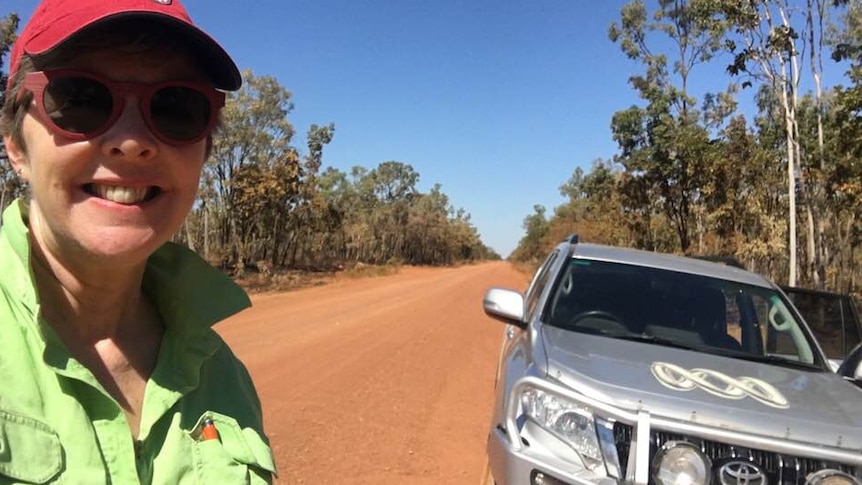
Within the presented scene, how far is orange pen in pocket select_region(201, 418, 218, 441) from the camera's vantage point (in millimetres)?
1302

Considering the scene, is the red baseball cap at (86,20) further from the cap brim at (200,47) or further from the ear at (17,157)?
the ear at (17,157)

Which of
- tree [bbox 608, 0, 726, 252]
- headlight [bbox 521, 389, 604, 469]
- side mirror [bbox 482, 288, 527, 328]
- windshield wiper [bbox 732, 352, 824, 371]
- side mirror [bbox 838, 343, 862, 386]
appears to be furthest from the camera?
tree [bbox 608, 0, 726, 252]

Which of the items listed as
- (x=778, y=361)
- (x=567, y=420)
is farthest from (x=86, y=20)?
(x=778, y=361)

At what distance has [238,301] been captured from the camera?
158 cm

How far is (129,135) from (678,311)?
3780 mm

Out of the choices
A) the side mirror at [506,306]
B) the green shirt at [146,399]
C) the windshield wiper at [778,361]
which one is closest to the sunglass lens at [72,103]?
the green shirt at [146,399]

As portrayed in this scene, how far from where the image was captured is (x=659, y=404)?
2584 mm

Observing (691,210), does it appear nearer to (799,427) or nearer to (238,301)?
(799,427)

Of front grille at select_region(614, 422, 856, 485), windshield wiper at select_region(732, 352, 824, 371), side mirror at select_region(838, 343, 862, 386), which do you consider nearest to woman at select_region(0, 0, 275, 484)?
front grille at select_region(614, 422, 856, 485)

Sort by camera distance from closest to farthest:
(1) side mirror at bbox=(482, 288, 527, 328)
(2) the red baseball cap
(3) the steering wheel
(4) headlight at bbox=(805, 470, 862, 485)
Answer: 1. (2) the red baseball cap
2. (4) headlight at bbox=(805, 470, 862, 485)
3. (1) side mirror at bbox=(482, 288, 527, 328)
4. (3) the steering wheel

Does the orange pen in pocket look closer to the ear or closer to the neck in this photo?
the neck

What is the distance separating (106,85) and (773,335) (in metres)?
4.39

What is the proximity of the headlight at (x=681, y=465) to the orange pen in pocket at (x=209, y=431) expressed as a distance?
1.88 m

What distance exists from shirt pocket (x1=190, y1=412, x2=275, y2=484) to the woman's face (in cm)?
39
